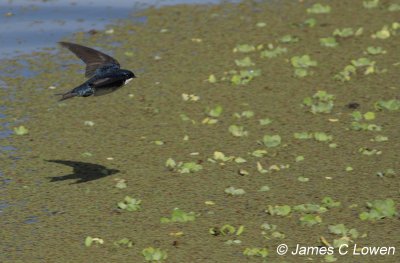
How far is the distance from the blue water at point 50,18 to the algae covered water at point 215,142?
30 cm

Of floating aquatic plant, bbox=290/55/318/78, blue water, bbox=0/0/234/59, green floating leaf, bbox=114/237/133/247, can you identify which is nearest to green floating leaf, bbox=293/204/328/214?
green floating leaf, bbox=114/237/133/247

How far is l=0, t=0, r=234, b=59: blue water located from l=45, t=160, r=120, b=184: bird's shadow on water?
329cm

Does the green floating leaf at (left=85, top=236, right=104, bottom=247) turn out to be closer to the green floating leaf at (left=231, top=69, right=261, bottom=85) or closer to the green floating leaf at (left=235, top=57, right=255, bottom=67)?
the green floating leaf at (left=231, top=69, right=261, bottom=85)

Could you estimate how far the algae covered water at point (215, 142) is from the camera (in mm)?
8039

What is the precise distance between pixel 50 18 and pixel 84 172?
15.8 ft

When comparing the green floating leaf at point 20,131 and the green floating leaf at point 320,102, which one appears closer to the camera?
the green floating leaf at point 20,131

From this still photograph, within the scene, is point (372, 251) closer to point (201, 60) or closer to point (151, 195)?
point (151, 195)

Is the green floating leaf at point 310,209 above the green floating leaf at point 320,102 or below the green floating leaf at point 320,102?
below

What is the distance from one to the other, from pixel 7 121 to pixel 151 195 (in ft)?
7.74

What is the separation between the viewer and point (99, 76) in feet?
31.1

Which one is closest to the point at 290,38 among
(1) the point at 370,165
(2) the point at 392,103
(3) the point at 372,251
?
(2) the point at 392,103

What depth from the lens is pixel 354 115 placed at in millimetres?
10484

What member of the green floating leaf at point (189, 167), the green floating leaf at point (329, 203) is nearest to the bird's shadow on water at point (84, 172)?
the green floating leaf at point (189, 167)

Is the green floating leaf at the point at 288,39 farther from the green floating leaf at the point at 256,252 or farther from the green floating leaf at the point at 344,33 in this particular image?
the green floating leaf at the point at 256,252
